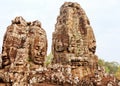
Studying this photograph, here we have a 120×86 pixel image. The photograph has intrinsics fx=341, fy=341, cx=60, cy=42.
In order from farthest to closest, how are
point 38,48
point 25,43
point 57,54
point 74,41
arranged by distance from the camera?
point 57,54, point 74,41, point 38,48, point 25,43

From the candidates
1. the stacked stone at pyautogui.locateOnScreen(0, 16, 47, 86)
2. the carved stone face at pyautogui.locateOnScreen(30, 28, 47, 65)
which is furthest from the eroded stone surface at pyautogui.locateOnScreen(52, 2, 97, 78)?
the stacked stone at pyautogui.locateOnScreen(0, 16, 47, 86)

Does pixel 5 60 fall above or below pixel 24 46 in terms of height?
below

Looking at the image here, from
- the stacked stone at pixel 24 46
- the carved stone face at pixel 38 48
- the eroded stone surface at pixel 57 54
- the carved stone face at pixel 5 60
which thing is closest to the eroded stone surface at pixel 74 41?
the eroded stone surface at pixel 57 54

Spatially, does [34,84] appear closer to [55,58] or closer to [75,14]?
[55,58]

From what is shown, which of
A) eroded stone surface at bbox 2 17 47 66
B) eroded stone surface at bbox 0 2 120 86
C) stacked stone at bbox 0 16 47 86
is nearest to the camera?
eroded stone surface at bbox 0 2 120 86

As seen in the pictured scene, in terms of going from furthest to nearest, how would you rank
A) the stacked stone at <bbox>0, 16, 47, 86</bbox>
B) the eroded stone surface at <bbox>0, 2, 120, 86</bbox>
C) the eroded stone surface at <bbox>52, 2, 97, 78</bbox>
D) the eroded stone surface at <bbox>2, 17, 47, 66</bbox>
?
the eroded stone surface at <bbox>52, 2, 97, 78</bbox> → the eroded stone surface at <bbox>2, 17, 47, 66</bbox> → the stacked stone at <bbox>0, 16, 47, 86</bbox> → the eroded stone surface at <bbox>0, 2, 120, 86</bbox>

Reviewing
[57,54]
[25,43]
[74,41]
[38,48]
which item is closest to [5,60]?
[25,43]

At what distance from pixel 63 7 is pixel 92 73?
681cm

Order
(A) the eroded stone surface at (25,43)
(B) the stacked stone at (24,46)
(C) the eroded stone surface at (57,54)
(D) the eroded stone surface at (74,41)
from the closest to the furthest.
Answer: (C) the eroded stone surface at (57,54) < (B) the stacked stone at (24,46) < (A) the eroded stone surface at (25,43) < (D) the eroded stone surface at (74,41)

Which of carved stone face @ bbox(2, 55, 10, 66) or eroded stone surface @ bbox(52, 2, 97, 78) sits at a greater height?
eroded stone surface @ bbox(52, 2, 97, 78)

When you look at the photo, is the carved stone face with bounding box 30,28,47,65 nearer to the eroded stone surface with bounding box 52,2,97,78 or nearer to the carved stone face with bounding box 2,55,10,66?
the carved stone face with bounding box 2,55,10,66

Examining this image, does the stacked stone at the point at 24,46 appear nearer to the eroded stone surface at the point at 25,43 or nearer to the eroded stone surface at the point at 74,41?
the eroded stone surface at the point at 25,43

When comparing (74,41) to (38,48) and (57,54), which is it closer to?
(57,54)

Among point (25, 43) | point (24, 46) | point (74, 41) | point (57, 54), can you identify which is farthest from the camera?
point (57, 54)
